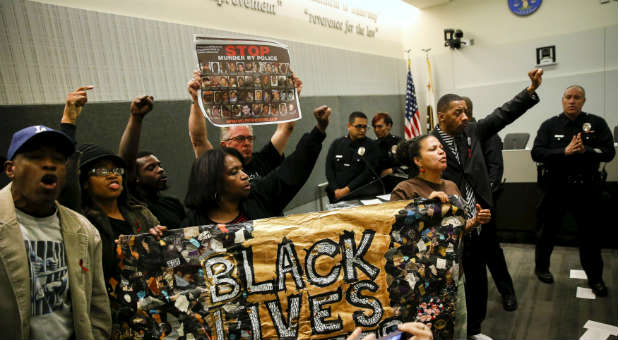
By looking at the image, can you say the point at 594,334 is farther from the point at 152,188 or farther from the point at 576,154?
the point at 152,188

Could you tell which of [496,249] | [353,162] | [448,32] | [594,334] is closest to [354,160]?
[353,162]

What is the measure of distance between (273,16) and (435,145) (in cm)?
275

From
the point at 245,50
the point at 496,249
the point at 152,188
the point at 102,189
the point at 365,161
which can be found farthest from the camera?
the point at 365,161

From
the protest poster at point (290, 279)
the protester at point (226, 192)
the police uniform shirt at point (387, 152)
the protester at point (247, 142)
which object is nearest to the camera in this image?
the protest poster at point (290, 279)

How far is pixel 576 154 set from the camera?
3047 millimetres

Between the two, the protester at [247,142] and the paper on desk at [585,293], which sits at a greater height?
the protester at [247,142]

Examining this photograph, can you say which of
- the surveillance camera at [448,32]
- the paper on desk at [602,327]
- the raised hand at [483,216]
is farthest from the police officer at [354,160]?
the surveillance camera at [448,32]

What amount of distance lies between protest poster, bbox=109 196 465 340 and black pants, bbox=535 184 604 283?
7.27 ft

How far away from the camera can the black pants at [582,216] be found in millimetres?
3029

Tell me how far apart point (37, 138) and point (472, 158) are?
7.07 feet

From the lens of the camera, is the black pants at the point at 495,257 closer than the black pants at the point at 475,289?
No

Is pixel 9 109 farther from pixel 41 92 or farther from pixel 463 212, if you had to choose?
pixel 463 212

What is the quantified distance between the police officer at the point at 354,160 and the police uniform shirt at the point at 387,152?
0.10 metres

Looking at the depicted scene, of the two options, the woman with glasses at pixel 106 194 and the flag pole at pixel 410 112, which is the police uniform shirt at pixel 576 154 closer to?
the woman with glasses at pixel 106 194
